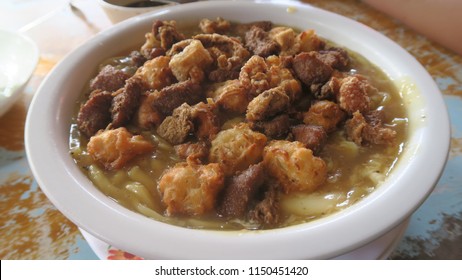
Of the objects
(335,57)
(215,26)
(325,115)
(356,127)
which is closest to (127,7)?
(215,26)

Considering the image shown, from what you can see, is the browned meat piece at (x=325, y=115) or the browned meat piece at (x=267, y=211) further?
the browned meat piece at (x=325, y=115)

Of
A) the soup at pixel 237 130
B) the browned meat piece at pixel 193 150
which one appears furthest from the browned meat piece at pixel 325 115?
the browned meat piece at pixel 193 150

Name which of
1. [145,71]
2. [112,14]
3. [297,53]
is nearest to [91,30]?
[112,14]

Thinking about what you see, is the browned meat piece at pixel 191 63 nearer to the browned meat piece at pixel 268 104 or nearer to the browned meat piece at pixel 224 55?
the browned meat piece at pixel 224 55

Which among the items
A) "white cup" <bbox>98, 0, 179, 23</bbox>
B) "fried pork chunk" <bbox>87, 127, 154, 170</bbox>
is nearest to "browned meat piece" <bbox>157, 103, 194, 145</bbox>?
"fried pork chunk" <bbox>87, 127, 154, 170</bbox>

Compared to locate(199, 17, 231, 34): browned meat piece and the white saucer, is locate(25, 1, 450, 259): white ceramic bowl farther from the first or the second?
locate(199, 17, 231, 34): browned meat piece

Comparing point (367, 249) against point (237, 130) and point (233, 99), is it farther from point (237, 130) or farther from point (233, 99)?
point (233, 99)

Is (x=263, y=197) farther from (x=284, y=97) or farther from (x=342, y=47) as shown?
(x=342, y=47)
